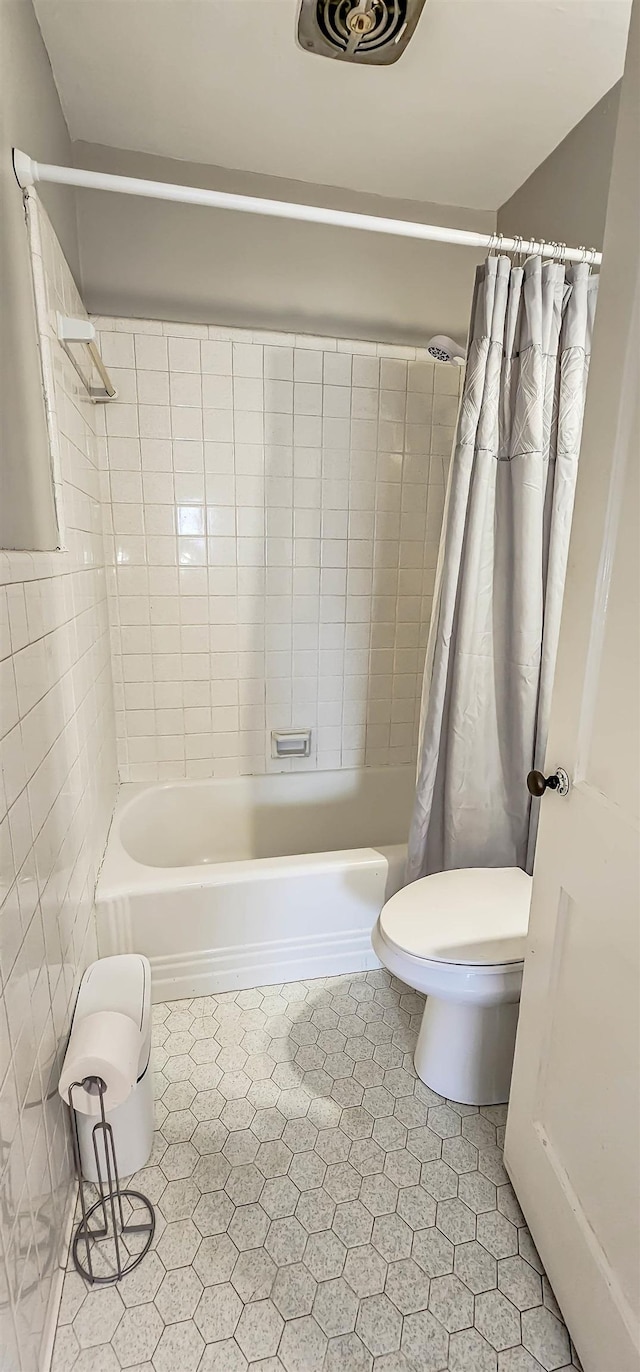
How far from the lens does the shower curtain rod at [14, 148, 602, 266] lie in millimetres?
1145

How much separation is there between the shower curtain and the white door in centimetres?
60

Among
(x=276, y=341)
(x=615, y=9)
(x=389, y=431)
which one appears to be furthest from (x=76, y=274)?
(x=615, y=9)

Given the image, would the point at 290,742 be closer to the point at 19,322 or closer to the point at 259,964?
the point at 259,964

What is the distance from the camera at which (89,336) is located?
1.38 metres

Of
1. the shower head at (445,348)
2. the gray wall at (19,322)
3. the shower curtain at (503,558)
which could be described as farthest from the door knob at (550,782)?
the shower head at (445,348)

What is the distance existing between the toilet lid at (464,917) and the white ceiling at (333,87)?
196 centimetres

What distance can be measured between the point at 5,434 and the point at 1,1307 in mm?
1188

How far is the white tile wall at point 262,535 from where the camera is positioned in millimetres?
2020

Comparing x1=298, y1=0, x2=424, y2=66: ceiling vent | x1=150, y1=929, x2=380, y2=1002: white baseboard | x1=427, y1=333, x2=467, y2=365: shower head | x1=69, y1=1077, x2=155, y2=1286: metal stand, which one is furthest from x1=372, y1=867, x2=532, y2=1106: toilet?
x1=298, y1=0, x2=424, y2=66: ceiling vent

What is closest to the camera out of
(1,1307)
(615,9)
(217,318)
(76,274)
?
(1,1307)

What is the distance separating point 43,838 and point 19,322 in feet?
2.94

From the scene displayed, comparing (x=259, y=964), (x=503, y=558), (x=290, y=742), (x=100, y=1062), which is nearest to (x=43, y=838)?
(x=100, y=1062)

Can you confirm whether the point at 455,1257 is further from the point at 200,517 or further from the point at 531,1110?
the point at 200,517

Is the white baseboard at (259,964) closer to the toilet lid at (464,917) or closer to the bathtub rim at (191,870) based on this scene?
the bathtub rim at (191,870)
